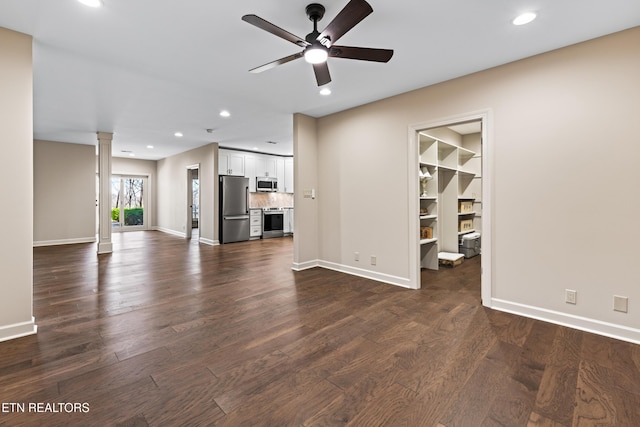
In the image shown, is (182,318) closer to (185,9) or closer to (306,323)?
(306,323)

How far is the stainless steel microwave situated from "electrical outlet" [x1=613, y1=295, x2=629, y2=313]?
299 inches

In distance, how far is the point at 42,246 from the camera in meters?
7.07

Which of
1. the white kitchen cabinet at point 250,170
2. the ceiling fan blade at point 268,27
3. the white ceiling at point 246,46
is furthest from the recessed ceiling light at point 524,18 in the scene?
the white kitchen cabinet at point 250,170

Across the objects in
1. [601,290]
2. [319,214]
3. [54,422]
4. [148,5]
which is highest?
[148,5]

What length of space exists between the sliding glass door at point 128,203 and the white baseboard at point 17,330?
8.70 metres

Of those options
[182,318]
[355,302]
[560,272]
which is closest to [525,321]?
[560,272]

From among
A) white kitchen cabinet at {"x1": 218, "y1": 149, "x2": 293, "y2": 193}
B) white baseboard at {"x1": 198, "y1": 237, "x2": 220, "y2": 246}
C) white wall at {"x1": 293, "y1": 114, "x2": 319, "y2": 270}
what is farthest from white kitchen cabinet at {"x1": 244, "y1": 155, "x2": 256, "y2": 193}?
white wall at {"x1": 293, "y1": 114, "x2": 319, "y2": 270}

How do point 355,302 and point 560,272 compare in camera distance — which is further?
point 355,302

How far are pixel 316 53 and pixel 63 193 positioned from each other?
8.32 m

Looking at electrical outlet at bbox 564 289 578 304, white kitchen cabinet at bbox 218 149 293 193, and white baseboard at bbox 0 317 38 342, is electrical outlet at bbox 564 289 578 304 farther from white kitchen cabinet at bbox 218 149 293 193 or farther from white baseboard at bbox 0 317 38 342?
white kitchen cabinet at bbox 218 149 293 193

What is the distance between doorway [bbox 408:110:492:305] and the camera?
3244 millimetres

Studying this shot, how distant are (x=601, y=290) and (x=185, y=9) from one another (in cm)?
413

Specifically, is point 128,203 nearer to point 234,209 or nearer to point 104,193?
point 104,193

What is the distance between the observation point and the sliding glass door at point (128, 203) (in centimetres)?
1029
